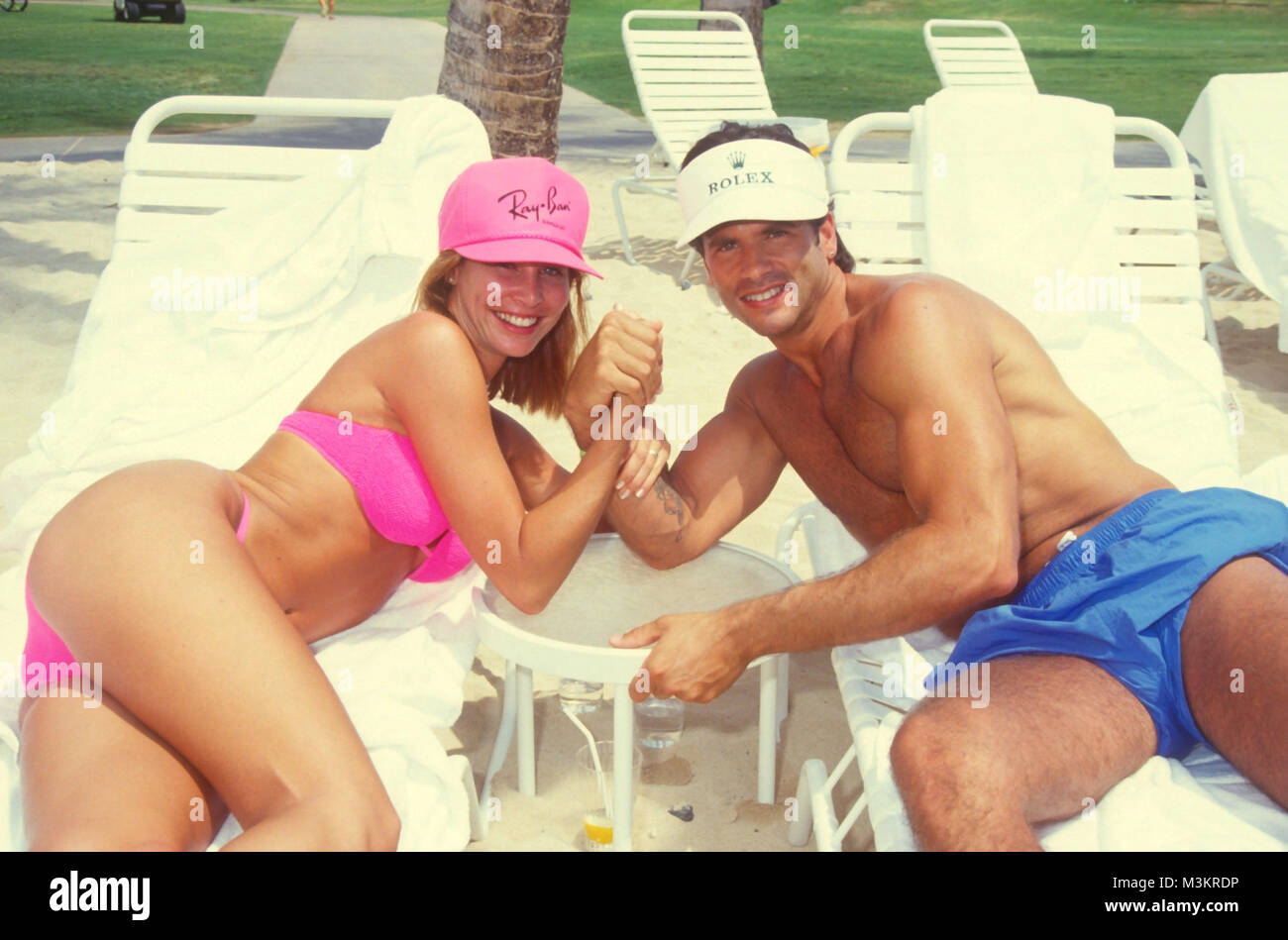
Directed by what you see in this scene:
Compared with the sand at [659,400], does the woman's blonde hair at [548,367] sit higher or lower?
higher

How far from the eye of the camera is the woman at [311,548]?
6.42ft

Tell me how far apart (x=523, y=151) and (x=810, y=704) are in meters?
3.45

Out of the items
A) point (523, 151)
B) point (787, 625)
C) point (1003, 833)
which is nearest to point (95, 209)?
point (523, 151)

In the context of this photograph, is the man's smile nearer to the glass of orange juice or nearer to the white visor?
the white visor

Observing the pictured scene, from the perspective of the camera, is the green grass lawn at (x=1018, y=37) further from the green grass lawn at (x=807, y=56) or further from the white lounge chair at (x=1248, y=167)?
the white lounge chair at (x=1248, y=167)

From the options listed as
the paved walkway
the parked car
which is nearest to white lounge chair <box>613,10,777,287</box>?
the paved walkway

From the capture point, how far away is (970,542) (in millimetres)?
2266

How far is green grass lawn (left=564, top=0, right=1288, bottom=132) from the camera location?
18.2 m

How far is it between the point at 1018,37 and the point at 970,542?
32669mm

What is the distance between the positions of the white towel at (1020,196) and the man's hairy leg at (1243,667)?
5.64 feet

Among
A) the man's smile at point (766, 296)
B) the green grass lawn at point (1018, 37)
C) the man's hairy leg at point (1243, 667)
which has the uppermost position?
the green grass lawn at point (1018, 37)

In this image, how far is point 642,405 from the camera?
2562 millimetres

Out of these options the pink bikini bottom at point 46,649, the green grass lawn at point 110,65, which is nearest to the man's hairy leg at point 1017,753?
the pink bikini bottom at point 46,649
